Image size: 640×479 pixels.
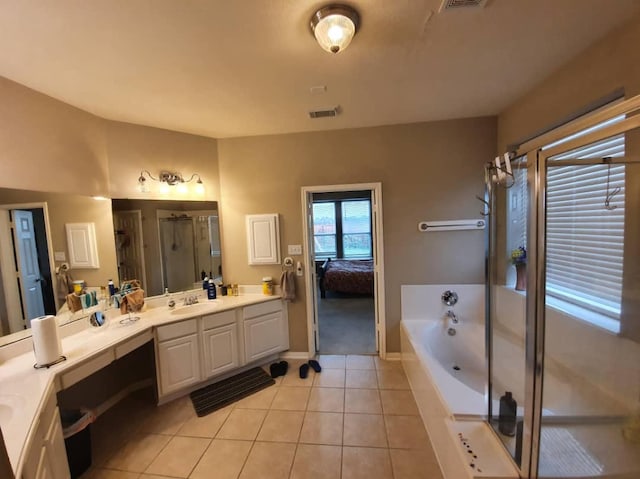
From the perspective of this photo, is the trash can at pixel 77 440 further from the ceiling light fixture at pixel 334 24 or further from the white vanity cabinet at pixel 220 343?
the ceiling light fixture at pixel 334 24

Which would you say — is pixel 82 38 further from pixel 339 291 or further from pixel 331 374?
pixel 339 291

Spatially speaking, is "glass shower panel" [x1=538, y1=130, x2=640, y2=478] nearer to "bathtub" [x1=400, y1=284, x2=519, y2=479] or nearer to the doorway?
"bathtub" [x1=400, y1=284, x2=519, y2=479]

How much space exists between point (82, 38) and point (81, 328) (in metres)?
2.06

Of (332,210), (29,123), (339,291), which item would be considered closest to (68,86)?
(29,123)

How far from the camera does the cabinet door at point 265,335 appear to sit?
2.92 metres

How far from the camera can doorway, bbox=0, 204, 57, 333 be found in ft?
5.87

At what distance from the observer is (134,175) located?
8.84 ft

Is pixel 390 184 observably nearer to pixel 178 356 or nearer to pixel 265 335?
pixel 265 335

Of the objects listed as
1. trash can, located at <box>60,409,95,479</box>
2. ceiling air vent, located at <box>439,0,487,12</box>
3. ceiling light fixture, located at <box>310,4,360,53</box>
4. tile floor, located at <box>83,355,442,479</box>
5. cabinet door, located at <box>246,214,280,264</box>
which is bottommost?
tile floor, located at <box>83,355,442,479</box>

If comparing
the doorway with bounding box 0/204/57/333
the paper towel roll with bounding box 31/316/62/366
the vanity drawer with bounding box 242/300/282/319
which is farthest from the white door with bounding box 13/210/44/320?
the vanity drawer with bounding box 242/300/282/319

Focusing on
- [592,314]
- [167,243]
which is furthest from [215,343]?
[592,314]

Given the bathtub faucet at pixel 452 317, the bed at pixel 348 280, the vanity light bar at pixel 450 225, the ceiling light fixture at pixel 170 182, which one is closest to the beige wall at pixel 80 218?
the ceiling light fixture at pixel 170 182

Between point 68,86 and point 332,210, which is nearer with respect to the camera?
point 68,86

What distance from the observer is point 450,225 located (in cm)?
292
